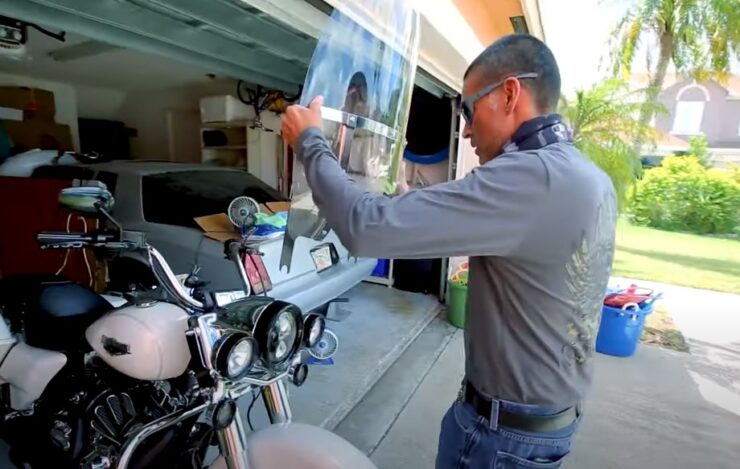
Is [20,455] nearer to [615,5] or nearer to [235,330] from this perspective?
[235,330]

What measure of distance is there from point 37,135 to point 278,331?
5.87 meters

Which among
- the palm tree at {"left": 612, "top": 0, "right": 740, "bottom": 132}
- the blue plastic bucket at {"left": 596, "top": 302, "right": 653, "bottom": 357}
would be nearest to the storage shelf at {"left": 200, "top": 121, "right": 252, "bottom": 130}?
the blue plastic bucket at {"left": 596, "top": 302, "right": 653, "bottom": 357}

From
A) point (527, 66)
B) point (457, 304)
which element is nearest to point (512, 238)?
point (527, 66)

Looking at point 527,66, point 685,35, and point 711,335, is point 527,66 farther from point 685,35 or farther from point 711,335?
point 685,35

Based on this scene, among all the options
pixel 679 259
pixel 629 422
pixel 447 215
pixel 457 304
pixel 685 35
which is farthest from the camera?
pixel 679 259

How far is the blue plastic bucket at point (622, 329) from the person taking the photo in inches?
143

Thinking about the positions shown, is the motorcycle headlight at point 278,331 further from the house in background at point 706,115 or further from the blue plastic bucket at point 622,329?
the house in background at point 706,115

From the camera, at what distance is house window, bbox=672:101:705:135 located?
21.7 m

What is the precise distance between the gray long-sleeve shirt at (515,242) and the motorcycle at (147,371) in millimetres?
451

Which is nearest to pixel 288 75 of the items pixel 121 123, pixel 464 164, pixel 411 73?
pixel 464 164

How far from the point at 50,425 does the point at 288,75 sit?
128 inches

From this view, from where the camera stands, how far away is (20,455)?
1.52 m

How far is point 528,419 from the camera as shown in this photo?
1.10 meters

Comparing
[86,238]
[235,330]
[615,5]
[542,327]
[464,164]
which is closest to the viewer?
[542,327]
